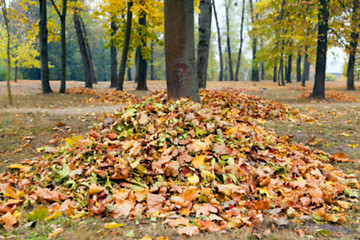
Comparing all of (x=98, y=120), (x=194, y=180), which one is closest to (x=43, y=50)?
(x=98, y=120)

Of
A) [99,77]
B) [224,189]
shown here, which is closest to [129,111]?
[224,189]

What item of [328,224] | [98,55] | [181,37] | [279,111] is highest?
[98,55]

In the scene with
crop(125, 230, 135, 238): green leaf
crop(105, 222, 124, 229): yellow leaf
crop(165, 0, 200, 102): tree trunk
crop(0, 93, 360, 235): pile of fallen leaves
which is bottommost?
crop(125, 230, 135, 238): green leaf

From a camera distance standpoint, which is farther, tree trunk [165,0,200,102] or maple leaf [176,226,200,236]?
tree trunk [165,0,200,102]

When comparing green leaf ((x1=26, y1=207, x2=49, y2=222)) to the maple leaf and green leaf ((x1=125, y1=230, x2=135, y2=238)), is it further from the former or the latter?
the maple leaf

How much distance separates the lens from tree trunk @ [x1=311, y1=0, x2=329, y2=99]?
971 centimetres

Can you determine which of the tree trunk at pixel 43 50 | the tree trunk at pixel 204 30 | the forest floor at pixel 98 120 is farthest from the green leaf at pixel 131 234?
the tree trunk at pixel 43 50

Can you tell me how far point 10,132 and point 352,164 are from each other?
20.0 feet

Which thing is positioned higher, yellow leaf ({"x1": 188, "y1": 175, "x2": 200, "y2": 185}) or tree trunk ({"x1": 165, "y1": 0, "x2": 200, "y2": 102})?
tree trunk ({"x1": 165, "y1": 0, "x2": 200, "y2": 102})

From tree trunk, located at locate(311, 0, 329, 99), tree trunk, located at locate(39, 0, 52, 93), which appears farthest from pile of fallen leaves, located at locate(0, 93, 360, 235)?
tree trunk, located at locate(39, 0, 52, 93)

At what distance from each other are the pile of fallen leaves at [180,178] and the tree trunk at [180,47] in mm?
820

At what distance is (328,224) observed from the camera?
88.7 inches

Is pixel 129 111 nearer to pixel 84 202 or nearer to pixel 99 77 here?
pixel 84 202

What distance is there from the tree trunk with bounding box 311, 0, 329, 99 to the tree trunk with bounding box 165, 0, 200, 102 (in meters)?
7.37
